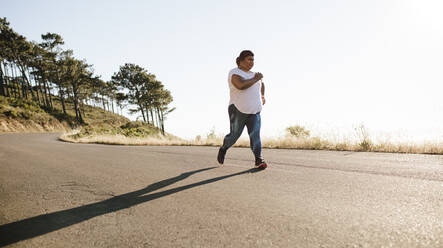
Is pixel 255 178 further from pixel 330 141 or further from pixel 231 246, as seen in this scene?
pixel 330 141

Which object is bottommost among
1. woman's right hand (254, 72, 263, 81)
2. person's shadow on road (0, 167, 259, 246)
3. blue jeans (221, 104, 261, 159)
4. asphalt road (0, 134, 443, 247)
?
asphalt road (0, 134, 443, 247)

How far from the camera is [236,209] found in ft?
6.63

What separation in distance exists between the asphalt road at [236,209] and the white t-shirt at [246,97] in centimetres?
110

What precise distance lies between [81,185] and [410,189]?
3.88 metres

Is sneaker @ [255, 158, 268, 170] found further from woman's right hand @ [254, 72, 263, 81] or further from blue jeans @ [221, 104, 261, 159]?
woman's right hand @ [254, 72, 263, 81]

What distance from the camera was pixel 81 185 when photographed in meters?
3.20

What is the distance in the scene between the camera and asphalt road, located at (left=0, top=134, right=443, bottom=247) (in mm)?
1501

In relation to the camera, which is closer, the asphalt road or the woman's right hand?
the asphalt road

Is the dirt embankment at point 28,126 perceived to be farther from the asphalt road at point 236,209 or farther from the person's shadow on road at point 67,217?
the person's shadow on road at point 67,217

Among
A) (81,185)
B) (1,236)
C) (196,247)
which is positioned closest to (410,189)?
(196,247)

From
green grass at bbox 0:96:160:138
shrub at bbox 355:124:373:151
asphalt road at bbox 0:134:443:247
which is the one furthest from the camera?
green grass at bbox 0:96:160:138

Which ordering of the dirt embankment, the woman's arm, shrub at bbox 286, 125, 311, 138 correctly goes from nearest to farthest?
the woman's arm
shrub at bbox 286, 125, 311, 138
the dirt embankment

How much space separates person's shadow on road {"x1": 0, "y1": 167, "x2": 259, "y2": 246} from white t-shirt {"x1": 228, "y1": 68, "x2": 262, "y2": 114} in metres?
1.67

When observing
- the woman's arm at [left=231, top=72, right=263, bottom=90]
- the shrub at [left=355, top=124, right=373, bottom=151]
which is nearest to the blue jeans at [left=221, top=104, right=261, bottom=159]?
the woman's arm at [left=231, top=72, right=263, bottom=90]
